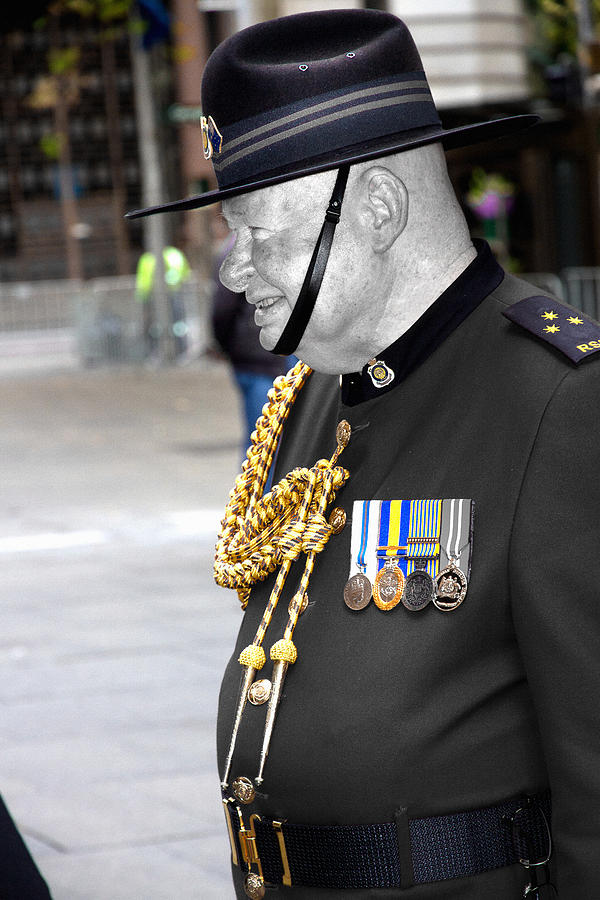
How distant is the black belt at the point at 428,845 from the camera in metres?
1.76

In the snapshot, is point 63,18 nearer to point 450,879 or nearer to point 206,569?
point 206,569

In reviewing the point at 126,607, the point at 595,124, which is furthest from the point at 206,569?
the point at 595,124

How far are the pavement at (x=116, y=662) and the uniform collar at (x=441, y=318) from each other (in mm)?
2289

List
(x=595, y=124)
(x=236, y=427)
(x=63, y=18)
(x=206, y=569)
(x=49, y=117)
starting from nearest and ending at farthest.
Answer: (x=206, y=569) → (x=236, y=427) → (x=595, y=124) → (x=63, y=18) → (x=49, y=117)

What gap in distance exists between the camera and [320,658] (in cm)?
183

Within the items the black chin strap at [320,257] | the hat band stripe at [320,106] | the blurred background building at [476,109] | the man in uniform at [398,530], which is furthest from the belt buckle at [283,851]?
the blurred background building at [476,109]

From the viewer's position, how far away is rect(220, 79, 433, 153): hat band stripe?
1825mm

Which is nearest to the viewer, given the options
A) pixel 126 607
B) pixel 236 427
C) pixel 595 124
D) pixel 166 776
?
pixel 166 776

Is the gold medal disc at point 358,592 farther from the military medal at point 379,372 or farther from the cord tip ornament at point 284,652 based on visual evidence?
the military medal at point 379,372

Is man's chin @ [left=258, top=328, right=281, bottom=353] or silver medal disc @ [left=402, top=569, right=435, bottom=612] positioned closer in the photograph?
silver medal disc @ [left=402, top=569, right=435, bottom=612]

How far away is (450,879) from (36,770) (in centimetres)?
319

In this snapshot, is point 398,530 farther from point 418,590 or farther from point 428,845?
point 428,845

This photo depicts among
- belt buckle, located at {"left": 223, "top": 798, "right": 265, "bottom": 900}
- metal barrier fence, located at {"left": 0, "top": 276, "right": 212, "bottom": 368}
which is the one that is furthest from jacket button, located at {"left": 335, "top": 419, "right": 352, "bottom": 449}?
metal barrier fence, located at {"left": 0, "top": 276, "right": 212, "bottom": 368}

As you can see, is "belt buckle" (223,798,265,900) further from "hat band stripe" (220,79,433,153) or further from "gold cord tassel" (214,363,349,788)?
"hat band stripe" (220,79,433,153)
